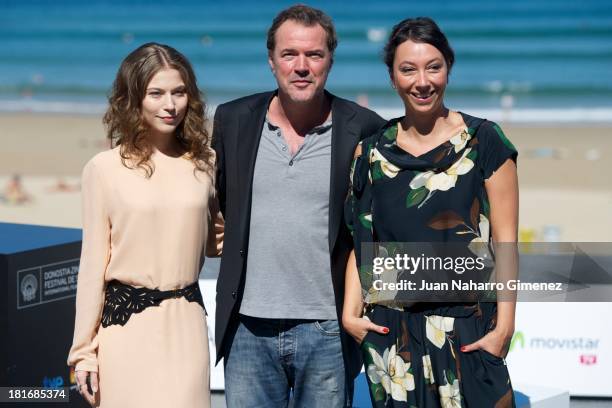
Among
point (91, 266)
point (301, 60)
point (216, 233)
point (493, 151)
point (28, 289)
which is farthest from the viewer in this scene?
point (28, 289)

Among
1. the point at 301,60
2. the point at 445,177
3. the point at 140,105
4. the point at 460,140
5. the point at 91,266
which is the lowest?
the point at 91,266

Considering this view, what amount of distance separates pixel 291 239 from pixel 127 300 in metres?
0.51

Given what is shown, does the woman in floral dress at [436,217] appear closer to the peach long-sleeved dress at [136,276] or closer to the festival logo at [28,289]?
the peach long-sleeved dress at [136,276]

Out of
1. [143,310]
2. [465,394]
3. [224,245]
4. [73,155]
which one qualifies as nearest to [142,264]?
[143,310]

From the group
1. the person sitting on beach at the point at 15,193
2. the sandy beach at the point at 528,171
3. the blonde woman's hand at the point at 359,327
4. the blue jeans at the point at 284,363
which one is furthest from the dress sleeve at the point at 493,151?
the person sitting on beach at the point at 15,193

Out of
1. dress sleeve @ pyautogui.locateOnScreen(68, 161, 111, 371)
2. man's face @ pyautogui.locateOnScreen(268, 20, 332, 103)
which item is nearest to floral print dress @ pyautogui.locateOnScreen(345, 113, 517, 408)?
man's face @ pyautogui.locateOnScreen(268, 20, 332, 103)

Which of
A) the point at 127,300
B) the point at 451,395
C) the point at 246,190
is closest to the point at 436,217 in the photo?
the point at 451,395

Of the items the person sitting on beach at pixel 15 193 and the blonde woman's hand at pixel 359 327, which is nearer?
the blonde woman's hand at pixel 359 327

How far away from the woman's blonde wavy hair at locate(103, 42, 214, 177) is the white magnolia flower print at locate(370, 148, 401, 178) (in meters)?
0.50

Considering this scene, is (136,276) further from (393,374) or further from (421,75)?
(421,75)

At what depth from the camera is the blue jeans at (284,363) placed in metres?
2.88

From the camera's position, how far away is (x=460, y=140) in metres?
2.63

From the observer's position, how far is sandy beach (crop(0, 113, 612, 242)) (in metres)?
10.2

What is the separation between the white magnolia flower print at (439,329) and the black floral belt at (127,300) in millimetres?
709
